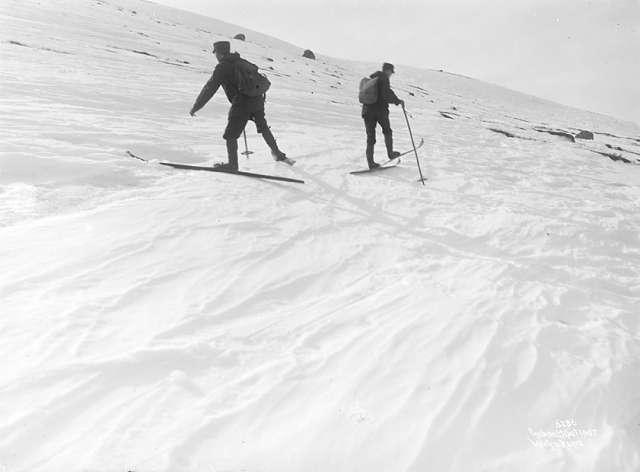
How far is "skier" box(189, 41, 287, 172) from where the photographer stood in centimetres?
695

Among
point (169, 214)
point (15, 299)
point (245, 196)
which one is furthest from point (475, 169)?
point (15, 299)

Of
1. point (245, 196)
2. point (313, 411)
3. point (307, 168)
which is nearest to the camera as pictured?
point (313, 411)

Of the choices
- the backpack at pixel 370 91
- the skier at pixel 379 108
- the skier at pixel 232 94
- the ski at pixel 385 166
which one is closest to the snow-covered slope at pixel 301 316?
the ski at pixel 385 166

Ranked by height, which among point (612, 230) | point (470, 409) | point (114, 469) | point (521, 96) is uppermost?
point (521, 96)

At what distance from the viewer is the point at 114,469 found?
229 cm

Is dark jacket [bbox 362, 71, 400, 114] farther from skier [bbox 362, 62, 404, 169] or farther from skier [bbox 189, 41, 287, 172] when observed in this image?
skier [bbox 189, 41, 287, 172]

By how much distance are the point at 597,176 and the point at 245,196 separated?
7.55m

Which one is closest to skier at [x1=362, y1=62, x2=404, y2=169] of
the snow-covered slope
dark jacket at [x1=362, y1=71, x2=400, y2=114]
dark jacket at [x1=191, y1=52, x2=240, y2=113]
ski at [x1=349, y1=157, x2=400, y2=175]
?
dark jacket at [x1=362, y1=71, x2=400, y2=114]

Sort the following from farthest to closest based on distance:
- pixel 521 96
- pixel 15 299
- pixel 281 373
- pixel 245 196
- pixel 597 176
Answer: pixel 521 96 < pixel 597 176 < pixel 245 196 < pixel 15 299 < pixel 281 373

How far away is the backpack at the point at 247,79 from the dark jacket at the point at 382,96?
2.02 m

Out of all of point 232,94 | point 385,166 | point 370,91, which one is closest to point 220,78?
point 232,94

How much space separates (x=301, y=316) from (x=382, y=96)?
542cm

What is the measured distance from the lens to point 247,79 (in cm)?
706

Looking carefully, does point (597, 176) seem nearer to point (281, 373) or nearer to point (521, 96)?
point (281, 373)
